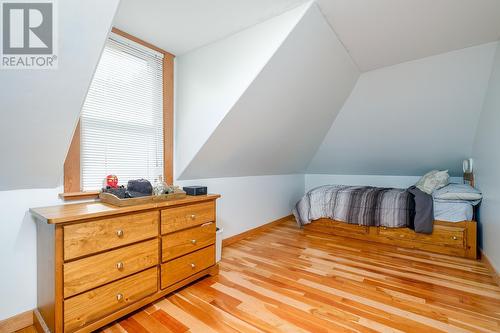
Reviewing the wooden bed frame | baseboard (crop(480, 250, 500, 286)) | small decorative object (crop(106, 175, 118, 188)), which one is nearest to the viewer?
small decorative object (crop(106, 175, 118, 188))

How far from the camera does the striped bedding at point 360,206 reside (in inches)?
119

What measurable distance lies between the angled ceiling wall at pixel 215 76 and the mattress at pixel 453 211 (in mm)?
2769

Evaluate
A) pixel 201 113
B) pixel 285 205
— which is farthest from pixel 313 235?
pixel 201 113

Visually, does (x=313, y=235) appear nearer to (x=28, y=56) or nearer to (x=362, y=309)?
(x=362, y=309)

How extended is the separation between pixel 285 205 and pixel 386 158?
1.87m

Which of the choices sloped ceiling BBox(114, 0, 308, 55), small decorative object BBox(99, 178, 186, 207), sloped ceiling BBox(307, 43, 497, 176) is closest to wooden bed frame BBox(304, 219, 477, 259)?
sloped ceiling BBox(307, 43, 497, 176)

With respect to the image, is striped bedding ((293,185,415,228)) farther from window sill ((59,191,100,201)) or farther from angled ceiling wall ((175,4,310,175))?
window sill ((59,191,100,201))

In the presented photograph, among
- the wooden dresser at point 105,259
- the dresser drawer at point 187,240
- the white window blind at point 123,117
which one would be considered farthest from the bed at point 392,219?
the white window blind at point 123,117

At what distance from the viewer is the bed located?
272cm

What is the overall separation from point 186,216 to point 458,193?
10.2 feet

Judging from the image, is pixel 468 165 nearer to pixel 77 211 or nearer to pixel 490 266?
pixel 490 266

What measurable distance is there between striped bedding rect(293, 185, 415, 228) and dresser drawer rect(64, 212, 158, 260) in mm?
2563

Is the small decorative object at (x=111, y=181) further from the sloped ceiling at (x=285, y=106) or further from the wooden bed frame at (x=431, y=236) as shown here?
the wooden bed frame at (x=431, y=236)

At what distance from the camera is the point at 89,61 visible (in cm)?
127
